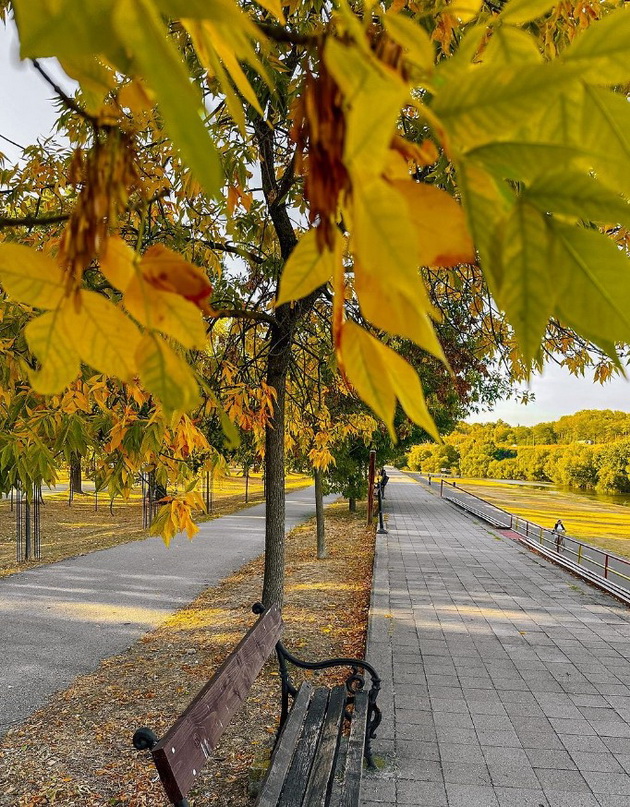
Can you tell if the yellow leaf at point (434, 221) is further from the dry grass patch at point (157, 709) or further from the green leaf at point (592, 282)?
the dry grass patch at point (157, 709)

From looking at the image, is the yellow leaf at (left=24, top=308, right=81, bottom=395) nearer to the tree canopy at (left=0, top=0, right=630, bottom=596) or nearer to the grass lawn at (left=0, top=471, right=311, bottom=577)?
the tree canopy at (left=0, top=0, right=630, bottom=596)

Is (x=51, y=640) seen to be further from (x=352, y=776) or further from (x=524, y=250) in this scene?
(x=524, y=250)

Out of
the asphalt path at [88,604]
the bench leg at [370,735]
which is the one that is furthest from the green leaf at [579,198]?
the asphalt path at [88,604]

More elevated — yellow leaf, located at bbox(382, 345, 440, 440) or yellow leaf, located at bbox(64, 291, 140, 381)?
yellow leaf, located at bbox(64, 291, 140, 381)

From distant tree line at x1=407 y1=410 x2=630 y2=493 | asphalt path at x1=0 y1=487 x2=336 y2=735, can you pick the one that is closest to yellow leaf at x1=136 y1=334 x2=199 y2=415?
asphalt path at x1=0 y1=487 x2=336 y2=735

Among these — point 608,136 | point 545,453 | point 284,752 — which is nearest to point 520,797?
point 284,752

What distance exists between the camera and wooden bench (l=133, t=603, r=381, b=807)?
2.20m

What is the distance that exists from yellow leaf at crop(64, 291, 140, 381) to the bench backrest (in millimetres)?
2070

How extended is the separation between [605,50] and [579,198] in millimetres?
93

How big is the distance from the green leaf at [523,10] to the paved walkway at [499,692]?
12.3 ft

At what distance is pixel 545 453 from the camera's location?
234 feet

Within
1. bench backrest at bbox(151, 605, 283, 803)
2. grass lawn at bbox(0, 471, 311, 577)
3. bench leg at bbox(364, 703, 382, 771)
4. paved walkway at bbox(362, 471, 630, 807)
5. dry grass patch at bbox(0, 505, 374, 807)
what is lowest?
grass lawn at bbox(0, 471, 311, 577)

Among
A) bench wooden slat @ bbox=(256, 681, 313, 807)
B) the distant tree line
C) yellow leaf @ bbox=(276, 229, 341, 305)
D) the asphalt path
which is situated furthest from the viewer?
the distant tree line

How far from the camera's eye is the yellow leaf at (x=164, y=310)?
0.41m
